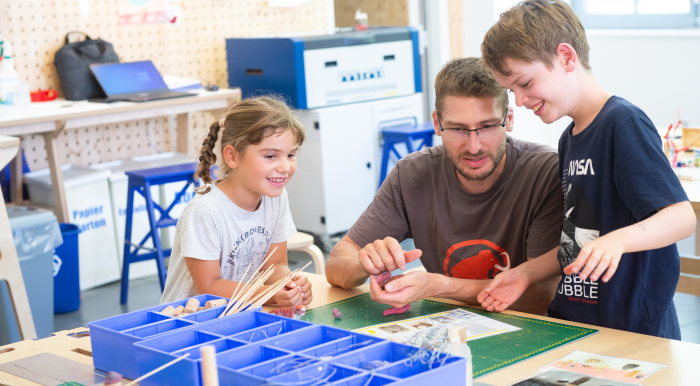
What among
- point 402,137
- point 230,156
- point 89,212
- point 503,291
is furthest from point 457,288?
point 402,137

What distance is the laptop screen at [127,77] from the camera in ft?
13.4

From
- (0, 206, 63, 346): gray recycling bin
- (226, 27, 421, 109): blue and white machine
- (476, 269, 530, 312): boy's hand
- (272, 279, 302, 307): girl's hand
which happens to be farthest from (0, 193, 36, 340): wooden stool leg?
(476, 269, 530, 312): boy's hand

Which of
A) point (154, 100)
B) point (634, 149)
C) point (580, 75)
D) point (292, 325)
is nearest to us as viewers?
point (292, 325)

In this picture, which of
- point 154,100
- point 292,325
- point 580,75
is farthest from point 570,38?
point 154,100

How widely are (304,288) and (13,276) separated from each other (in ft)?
5.48

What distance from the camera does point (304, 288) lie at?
1.67 metres

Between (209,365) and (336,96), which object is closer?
(209,365)

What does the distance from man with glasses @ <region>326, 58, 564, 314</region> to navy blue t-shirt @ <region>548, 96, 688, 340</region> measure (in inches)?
5.8

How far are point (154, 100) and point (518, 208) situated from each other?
267cm

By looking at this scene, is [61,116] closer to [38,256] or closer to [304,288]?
[38,256]

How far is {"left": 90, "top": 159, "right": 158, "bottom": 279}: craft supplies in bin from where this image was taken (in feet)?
13.3

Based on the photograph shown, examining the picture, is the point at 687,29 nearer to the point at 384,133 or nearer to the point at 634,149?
the point at 384,133

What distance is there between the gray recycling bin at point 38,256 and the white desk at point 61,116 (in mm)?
389

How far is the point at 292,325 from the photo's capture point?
4.05 ft
